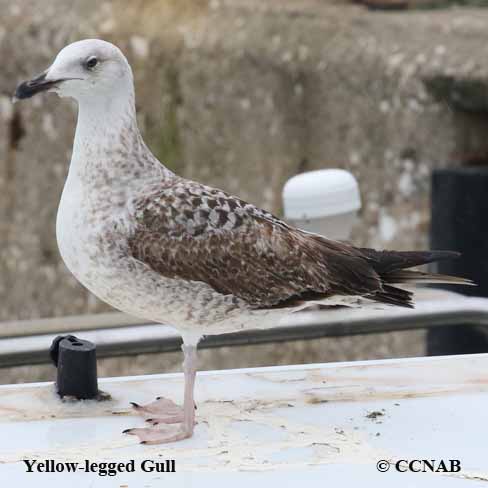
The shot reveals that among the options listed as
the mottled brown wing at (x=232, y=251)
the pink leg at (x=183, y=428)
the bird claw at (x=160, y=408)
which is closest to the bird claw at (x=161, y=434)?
the pink leg at (x=183, y=428)

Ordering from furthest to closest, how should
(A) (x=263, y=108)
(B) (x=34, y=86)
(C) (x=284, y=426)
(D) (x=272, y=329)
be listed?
(A) (x=263, y=108) < (D) (x=272, y=329) < (C) (x=284, y=426) < (B) (x=34, y=86)

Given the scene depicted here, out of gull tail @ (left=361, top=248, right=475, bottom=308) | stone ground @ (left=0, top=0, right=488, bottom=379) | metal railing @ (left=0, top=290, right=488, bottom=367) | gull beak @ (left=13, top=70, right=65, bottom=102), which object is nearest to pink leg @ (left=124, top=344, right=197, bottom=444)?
gull tail @ (left=361, top=248, right=475, bottom=308)

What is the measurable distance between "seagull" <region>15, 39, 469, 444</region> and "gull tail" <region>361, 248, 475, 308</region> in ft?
0.38

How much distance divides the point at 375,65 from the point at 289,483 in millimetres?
4589

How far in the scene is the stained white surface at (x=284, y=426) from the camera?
2.60 meters

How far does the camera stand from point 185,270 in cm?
280

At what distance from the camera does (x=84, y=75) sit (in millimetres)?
2699

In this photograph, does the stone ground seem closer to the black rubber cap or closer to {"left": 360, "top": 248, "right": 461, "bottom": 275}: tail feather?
{"left": 360, "top": 248, "right": 461, "bottom": 275}: tail feather

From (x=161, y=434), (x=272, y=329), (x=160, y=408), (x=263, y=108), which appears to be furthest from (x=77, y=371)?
(x=263, y=108)

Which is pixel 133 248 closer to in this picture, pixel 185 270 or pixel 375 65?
pixel 185 270

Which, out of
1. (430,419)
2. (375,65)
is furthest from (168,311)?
(375,65)

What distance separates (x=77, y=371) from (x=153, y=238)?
0.55m

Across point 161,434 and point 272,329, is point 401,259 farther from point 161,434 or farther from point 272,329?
point 161,434

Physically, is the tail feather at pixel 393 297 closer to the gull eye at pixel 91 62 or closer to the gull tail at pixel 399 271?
the gull tail at pixel 399 271
